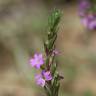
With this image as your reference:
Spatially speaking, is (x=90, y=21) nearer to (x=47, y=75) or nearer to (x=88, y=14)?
(x=88, y=14)

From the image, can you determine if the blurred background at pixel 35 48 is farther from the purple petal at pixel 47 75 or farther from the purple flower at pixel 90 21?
the purple petal at pixel 47 75

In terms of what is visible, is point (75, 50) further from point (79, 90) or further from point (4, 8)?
point (4, 8)

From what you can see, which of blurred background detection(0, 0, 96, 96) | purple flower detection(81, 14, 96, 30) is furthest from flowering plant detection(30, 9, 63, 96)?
blurred background detection(0, 0, 96, 96)

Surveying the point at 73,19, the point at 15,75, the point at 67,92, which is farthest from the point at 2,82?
the point at 73,19

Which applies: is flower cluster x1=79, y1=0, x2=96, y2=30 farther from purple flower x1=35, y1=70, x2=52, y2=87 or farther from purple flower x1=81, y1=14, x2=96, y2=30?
purple flower x1=35, y1=70, x2=52, y2=87

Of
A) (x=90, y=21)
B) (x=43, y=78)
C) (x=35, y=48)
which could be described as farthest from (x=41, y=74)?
(x=35, y=48)

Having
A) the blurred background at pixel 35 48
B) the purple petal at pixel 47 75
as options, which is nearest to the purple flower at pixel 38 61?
the purple petal at pixel 47 75
